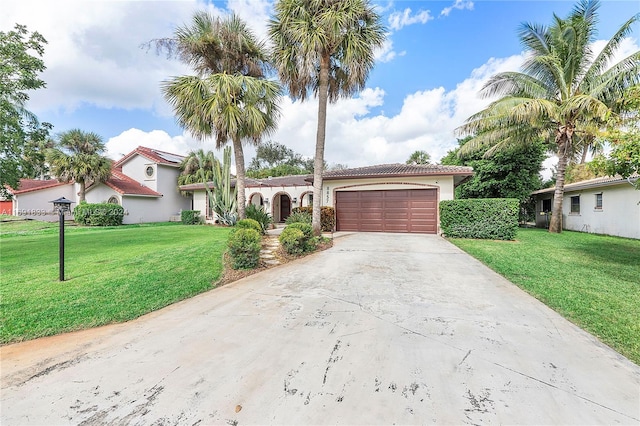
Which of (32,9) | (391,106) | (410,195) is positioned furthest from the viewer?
(391,106)

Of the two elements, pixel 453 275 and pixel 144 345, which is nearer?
pixel 144 345

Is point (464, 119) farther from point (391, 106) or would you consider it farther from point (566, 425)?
point (566, 425)

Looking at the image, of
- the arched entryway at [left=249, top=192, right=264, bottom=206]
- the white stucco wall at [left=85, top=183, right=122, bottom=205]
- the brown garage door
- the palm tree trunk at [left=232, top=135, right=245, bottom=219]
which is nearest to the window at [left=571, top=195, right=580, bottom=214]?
the brown garage door

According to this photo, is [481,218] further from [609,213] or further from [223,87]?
[223,87]

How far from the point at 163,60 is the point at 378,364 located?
1366 cm

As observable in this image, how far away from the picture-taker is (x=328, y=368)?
2543 millimetres

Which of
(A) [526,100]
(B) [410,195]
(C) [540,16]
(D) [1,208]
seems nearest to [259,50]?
(B) [410,195]

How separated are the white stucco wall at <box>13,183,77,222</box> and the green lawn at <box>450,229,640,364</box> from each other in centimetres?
2928

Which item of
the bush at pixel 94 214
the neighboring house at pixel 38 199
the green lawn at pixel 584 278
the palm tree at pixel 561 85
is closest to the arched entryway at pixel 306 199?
the palm tree at pixel 561 85

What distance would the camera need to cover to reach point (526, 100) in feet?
39.4

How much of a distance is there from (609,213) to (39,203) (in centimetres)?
3837

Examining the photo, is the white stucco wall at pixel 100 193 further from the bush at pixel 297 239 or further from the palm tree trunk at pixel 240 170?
the bush at pixel 297 239

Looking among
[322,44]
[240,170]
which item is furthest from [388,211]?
Answer: [322,44]

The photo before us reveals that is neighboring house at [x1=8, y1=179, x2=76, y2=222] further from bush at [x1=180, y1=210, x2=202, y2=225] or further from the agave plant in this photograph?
the agave plant
